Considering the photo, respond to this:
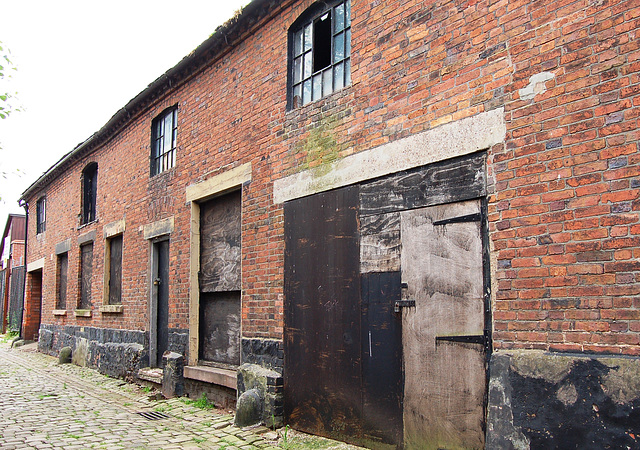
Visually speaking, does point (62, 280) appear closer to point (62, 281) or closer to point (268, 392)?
point (62, 281)

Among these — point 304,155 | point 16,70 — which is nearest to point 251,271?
point 304,155

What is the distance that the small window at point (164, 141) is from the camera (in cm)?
962

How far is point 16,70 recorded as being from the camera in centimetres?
720

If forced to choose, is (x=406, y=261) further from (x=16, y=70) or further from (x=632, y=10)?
(x=16, y=70)

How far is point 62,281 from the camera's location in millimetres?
15578

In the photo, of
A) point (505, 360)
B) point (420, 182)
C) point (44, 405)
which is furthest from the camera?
point (44, 405)

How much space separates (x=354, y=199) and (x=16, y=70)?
5.35 m

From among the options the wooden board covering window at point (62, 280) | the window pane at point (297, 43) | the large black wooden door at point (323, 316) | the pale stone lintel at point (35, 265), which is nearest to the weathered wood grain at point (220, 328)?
the large black wooden door at point (323, 316)

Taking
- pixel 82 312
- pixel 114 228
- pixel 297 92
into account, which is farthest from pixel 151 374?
pixel 297 92

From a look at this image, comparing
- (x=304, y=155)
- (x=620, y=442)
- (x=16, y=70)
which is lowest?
(x=620, y=442)

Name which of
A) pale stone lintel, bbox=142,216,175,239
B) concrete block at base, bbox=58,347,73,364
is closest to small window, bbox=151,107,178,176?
pale stone lintel, bbox=142,216,175,239

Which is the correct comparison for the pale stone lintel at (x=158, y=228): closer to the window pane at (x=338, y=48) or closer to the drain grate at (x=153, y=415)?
the drain grate at (x=153, y=415)

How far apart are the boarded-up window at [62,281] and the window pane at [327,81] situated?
1219cm

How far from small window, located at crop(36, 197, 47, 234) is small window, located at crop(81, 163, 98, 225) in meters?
4.19
